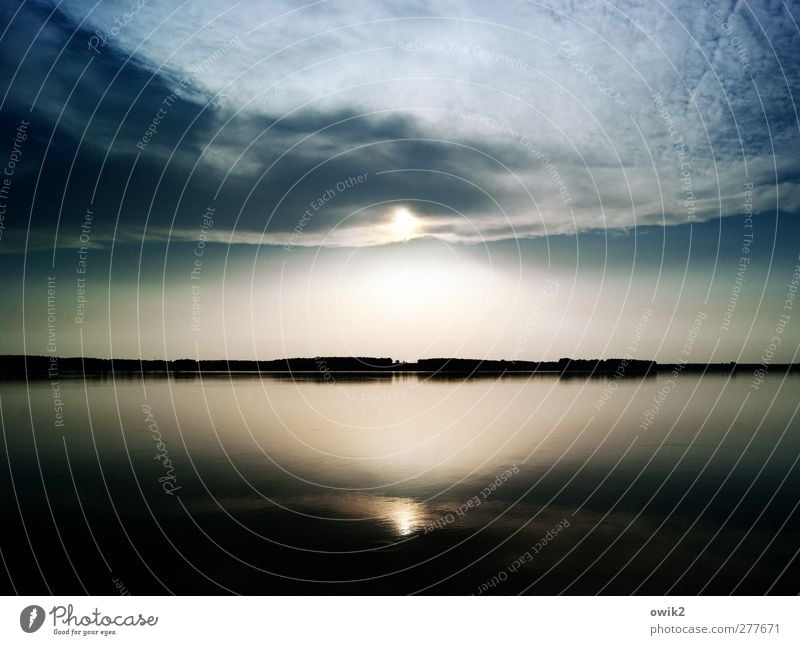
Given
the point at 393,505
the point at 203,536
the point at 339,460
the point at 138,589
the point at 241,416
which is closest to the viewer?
the point at 138,589

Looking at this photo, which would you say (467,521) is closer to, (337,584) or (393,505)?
(393,505)

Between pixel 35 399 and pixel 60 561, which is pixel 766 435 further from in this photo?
pixel 35 399

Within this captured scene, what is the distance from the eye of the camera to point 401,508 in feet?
58.6

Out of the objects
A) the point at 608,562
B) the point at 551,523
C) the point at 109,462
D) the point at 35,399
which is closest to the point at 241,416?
the point at 109,462

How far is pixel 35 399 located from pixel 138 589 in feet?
163

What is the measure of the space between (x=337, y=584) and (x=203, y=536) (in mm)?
4762

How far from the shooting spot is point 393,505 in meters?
18.2

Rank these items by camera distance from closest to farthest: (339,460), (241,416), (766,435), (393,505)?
(393,505), (339,460), (766,435), (241,416)

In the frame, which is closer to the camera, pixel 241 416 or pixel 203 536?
pixel 203 536

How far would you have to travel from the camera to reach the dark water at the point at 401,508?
13156 mm

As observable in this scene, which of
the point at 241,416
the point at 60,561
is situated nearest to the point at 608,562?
the point at 60,561

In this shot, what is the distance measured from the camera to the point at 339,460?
2497 cm

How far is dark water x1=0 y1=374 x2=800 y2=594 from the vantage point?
518 inches

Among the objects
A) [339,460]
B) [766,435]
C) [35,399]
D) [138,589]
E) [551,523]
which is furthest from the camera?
[35,399]
